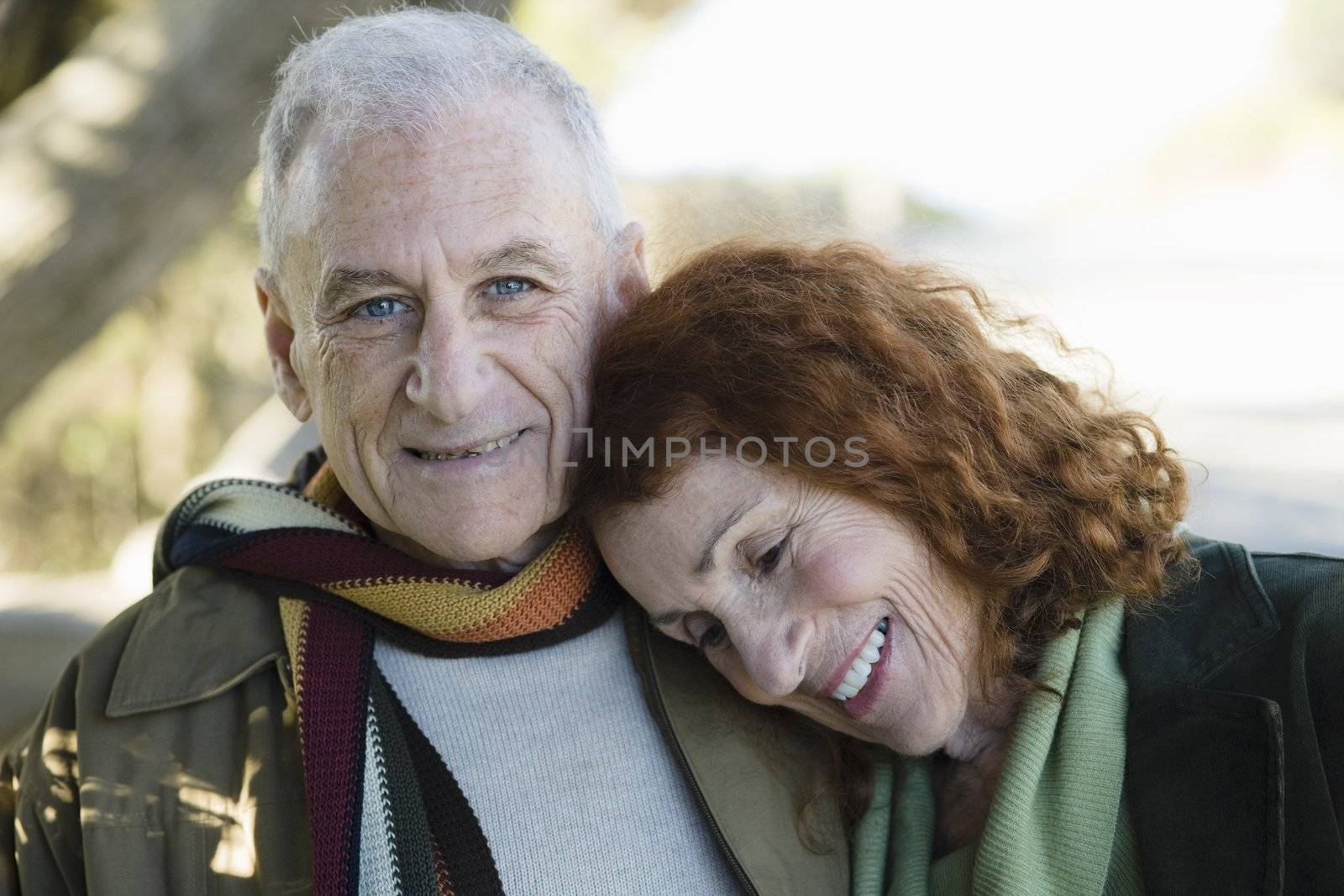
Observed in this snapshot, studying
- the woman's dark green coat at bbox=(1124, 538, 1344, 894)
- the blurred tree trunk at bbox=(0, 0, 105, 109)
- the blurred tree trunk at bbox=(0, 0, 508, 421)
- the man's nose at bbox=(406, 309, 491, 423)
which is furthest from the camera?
the blurred tree trunk at bbox=(0, 0, 105, 109)

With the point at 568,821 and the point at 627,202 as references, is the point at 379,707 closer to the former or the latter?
the point at 568,821

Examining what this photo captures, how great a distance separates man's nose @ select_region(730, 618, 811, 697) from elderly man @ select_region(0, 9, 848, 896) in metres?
0.23

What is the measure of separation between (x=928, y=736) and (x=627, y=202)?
110 cm

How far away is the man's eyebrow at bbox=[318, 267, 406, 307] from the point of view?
71.7 inches

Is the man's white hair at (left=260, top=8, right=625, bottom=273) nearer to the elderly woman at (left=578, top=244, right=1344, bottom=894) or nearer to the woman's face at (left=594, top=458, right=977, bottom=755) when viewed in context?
the elderly woman at (left=578, top=244, right=1344, bottom=894)

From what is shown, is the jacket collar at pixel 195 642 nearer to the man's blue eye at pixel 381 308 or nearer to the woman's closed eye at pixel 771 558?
the man's blue eye at pixel 381 308

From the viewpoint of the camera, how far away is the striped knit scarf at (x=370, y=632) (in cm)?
178

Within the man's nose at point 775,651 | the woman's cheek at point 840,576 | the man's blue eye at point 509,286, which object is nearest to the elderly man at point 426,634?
the man's blue eye at point 509,286

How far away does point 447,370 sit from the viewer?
181 cm

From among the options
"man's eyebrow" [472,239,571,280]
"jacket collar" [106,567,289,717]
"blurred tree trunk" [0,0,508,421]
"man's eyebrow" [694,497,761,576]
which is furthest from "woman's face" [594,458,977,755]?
"blurred tree trunk" [0,0,508,421]

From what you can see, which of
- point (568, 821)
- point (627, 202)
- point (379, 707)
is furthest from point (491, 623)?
point (627, 202)

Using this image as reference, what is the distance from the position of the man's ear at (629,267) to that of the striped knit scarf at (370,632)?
0.42 m

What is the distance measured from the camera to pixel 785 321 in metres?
1.74

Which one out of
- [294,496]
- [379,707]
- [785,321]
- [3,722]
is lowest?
[3,722]
